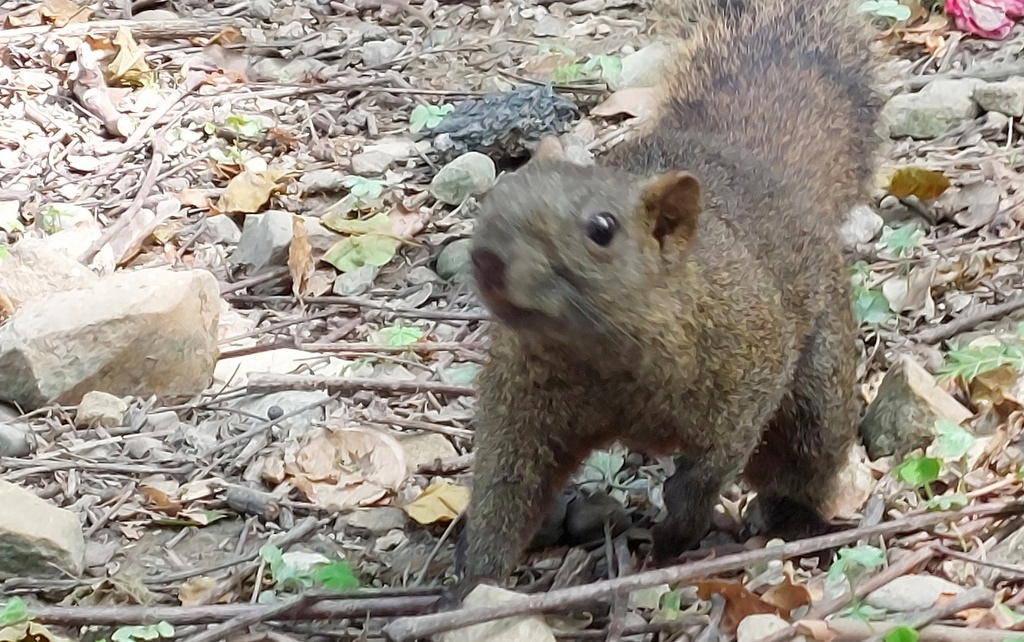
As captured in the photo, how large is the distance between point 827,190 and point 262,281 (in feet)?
6.23

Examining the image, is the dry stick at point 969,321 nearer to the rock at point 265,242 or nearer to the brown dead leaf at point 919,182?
the brown dead leaf at point 919,182

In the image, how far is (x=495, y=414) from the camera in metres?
2.79

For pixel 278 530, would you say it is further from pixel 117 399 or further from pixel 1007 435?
pixel 1007 435

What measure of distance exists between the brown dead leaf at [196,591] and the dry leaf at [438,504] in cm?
49

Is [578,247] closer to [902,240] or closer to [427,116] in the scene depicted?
[902,240]

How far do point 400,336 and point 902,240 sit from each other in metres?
1.52

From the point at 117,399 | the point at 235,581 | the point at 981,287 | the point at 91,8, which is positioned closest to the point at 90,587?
the point at 235,581

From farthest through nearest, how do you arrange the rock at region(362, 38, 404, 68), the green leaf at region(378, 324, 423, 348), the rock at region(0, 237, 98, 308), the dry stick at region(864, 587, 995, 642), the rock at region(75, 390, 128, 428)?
1. the rock at region(362, 38, 404, 68)
2. the rock at region(0, 237, 98, 308)
3. the green leaf at region(378, 324, 423, 348)
4. the rock at region(75, 390, 128, 428)
5. the dry stick at region(864, 587, 995, 642)

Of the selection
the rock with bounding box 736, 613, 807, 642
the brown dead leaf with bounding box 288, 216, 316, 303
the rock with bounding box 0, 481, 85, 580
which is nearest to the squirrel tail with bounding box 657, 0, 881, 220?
the rock with bounding box 736, 613, 807, 642

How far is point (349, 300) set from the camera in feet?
13.8

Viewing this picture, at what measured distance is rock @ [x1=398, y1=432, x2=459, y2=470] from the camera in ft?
11.4

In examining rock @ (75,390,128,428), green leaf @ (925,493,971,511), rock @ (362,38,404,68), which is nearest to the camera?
green leaf @ (925,493,971,511)

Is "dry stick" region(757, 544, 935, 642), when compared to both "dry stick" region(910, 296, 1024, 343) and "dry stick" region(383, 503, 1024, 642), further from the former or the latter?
"dry stick" region(910, 296, 1024, 343)

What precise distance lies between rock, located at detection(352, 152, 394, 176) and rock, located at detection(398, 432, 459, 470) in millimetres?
1633
